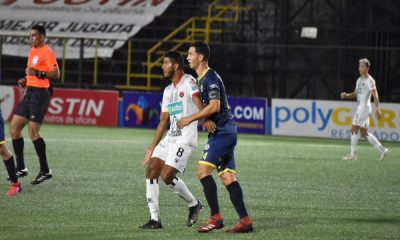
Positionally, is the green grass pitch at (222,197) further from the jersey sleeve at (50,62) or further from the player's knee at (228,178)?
the jersey sleeve at (50,62)

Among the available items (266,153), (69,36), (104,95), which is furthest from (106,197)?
(69,36)

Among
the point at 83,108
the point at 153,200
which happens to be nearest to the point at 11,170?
the point at 153,200

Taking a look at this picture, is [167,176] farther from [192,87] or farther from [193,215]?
[192,87]

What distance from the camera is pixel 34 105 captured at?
1580 centimetres

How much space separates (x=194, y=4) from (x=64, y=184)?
22271 millimetres

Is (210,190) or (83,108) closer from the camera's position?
(210,190)

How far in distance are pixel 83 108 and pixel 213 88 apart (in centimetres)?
2199

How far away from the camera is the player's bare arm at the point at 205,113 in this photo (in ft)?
34.8

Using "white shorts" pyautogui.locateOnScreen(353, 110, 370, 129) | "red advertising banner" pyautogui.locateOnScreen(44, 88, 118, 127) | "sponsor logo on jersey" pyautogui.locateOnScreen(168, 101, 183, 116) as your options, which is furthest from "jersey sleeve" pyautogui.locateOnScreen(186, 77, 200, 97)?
"red advertising banner" pyautogui.locateOnScreen(44, 88, 118, 127)

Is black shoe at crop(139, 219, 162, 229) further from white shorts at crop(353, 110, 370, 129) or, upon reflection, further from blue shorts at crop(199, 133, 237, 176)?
white shorts at crop(353, 110, 370, 129)

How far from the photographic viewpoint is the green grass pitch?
1090cm

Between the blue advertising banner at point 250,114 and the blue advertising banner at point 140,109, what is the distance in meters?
2.39

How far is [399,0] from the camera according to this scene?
33.4 metres

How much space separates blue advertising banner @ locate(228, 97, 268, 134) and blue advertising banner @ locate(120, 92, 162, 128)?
2.39 metres
